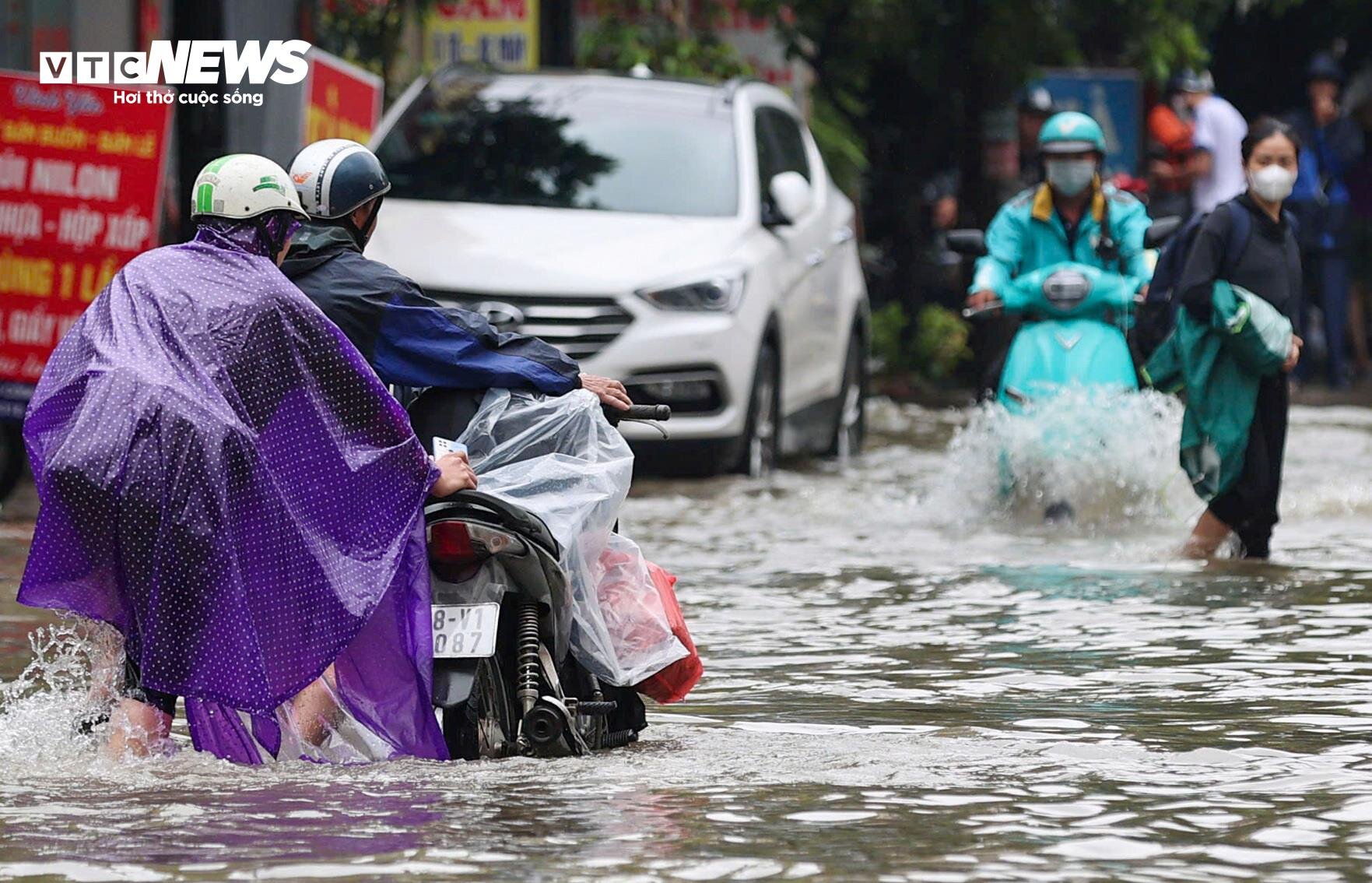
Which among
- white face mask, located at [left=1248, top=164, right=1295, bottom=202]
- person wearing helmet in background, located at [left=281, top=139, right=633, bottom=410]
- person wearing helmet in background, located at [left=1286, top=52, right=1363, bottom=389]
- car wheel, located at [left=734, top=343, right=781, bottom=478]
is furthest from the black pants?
person wearing helmet in background, located at [left=1286, top=52, right=1363, bottom=389]

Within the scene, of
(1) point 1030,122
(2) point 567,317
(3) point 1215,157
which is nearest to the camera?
(2) point 567,317

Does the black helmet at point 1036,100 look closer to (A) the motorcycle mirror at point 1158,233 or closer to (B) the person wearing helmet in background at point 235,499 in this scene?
(A) the motorcycle mirror at point 1158,233

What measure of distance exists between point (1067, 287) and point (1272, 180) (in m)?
1.71

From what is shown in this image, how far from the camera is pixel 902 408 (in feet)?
66.1

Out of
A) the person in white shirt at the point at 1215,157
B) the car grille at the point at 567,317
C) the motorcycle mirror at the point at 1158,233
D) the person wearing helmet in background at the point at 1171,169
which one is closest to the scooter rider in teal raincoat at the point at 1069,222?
the motorcycle mirror at the point at 1158,233

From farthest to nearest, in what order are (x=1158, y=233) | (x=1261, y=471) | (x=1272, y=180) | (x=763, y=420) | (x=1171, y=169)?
(x=1171, y=169)
(x=763, y=420)
(x=1158, y=233)
(x=1261, y=471)
(x=1272, y=180)

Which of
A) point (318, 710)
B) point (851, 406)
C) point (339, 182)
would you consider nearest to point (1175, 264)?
point (339, 182)

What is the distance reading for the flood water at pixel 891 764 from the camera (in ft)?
18.4

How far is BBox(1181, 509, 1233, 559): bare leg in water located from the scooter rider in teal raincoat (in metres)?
1.63

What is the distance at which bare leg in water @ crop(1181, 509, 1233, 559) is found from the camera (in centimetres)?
1111

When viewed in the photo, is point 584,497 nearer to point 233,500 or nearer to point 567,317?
point 233,500

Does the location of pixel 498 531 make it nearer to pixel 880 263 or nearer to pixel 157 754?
pixel 157 754

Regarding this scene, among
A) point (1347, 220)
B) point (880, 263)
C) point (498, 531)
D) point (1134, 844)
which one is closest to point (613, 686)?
point (498, 531)

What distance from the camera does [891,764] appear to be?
6.76 meters
